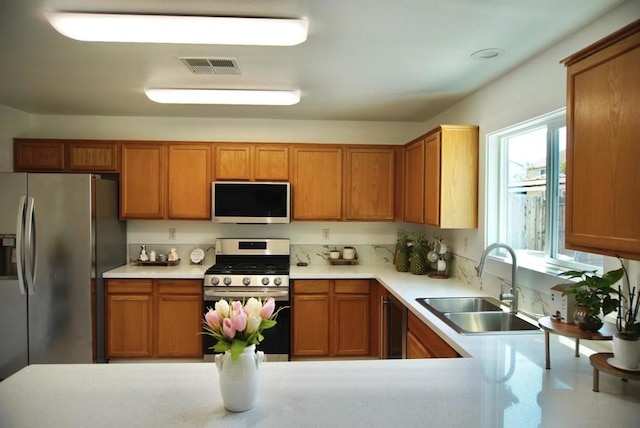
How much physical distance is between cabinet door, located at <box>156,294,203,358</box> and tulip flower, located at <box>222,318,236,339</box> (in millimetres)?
2545

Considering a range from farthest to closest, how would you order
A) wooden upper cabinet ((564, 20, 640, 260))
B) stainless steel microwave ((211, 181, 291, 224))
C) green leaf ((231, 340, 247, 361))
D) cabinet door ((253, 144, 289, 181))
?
cabinet door ((253, 144, 289, 181)) < stainless steel microwave ((211, 181, 291, 224)) < wooden upper cabinet ((564, 20, 640, 260)) < green leaf ((231, 340, 247, 361))

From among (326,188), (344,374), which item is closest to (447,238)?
(326,188)

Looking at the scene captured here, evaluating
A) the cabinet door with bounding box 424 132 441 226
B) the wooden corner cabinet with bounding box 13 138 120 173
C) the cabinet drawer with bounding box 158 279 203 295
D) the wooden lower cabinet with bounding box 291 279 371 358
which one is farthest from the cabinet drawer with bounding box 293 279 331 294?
the wooden corner cabinet with bounding box 13 138 120 173

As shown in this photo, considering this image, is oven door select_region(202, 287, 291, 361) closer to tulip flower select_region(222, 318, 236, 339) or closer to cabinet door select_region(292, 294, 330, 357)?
cabinet door select_region(292, 294, 330, 357)

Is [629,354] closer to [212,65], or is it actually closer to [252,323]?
[252,323]

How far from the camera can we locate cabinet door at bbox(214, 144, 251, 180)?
3750mm

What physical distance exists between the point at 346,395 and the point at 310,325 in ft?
7.62

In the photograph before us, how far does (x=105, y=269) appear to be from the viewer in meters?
3.48

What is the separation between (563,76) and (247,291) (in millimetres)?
2767

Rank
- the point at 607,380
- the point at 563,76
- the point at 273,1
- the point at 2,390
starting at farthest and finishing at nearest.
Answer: the point at 563,76
the point at 273,1
the point at 607,380
the point at 2,390

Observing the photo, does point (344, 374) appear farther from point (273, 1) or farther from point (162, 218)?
point (162, 218)

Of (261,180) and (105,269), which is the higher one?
(261,180)

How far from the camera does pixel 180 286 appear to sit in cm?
347

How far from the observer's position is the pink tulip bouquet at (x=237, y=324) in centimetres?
109
